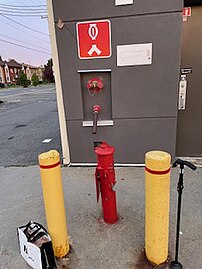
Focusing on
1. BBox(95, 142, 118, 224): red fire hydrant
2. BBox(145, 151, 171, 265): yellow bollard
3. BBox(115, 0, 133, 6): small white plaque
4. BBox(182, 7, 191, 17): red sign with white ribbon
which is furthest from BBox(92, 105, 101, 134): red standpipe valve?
BBox(182, 7, 191, 17): red sign with white ribbon

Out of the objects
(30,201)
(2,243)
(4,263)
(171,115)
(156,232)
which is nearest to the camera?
(156,232)

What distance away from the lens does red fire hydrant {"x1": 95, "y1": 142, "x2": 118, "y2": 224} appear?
225 centimetres

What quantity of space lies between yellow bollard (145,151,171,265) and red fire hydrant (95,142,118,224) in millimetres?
537

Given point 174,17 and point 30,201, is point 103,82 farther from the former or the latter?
point 30,201

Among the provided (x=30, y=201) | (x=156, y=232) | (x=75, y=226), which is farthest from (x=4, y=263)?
(x=156, y=232)

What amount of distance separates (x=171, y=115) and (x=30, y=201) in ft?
8.22

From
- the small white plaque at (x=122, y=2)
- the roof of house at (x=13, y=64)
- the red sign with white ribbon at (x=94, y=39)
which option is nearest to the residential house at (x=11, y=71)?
the roof of house at (x=13, y=64)

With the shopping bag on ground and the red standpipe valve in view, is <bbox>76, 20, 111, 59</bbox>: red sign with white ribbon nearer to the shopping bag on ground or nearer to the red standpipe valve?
the red standpipe valve

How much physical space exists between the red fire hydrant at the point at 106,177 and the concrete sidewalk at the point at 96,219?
0.23 meters

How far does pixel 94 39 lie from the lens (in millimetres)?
3396

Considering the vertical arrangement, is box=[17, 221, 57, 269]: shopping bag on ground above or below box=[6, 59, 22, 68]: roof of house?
below

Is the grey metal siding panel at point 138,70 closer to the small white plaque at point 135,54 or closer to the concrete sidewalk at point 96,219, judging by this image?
the small white plaque at point 135,54

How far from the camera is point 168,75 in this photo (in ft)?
11.2

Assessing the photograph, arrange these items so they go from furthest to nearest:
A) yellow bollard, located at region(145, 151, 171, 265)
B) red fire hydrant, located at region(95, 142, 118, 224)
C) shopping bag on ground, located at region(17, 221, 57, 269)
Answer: red fire hydrant, located at region(95, 142, 118, 224) < shopping bag on ground, located at region(17, 221, 57, 269) < yellow bollard, located at region(145, 151, 171, 265)
